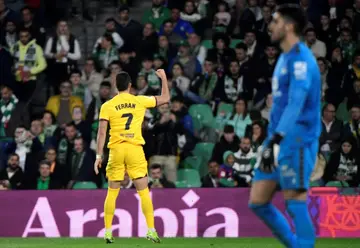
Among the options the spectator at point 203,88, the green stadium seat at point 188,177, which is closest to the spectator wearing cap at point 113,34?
the spectator at point 203,88

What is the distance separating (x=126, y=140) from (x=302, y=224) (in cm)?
473

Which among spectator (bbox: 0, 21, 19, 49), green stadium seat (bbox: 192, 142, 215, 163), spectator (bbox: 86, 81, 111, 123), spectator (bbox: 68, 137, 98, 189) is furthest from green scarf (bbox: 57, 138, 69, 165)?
spectator (bbox: 0, 21, 19, 49)

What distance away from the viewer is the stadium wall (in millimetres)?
13922

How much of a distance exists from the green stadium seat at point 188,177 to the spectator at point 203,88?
165 centimetres

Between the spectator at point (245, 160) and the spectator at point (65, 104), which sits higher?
the spectator at point (65, 104)

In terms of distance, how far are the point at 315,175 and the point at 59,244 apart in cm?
500

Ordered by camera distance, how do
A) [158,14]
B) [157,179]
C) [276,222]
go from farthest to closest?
[158,14]
[157,179]
[276,222]

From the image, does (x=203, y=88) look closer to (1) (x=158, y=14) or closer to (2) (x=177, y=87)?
(2) (x=177, y=87)

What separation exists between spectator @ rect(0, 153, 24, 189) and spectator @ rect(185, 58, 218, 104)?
3.41 metres

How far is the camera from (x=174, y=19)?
61.9ft

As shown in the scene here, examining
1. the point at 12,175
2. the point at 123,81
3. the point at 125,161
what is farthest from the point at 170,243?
the point at 12,175

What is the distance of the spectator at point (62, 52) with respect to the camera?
1838 centimetres

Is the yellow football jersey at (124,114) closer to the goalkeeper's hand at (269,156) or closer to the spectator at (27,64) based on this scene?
the goalkeeper's hand at (269,156)

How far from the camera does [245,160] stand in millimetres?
15836
